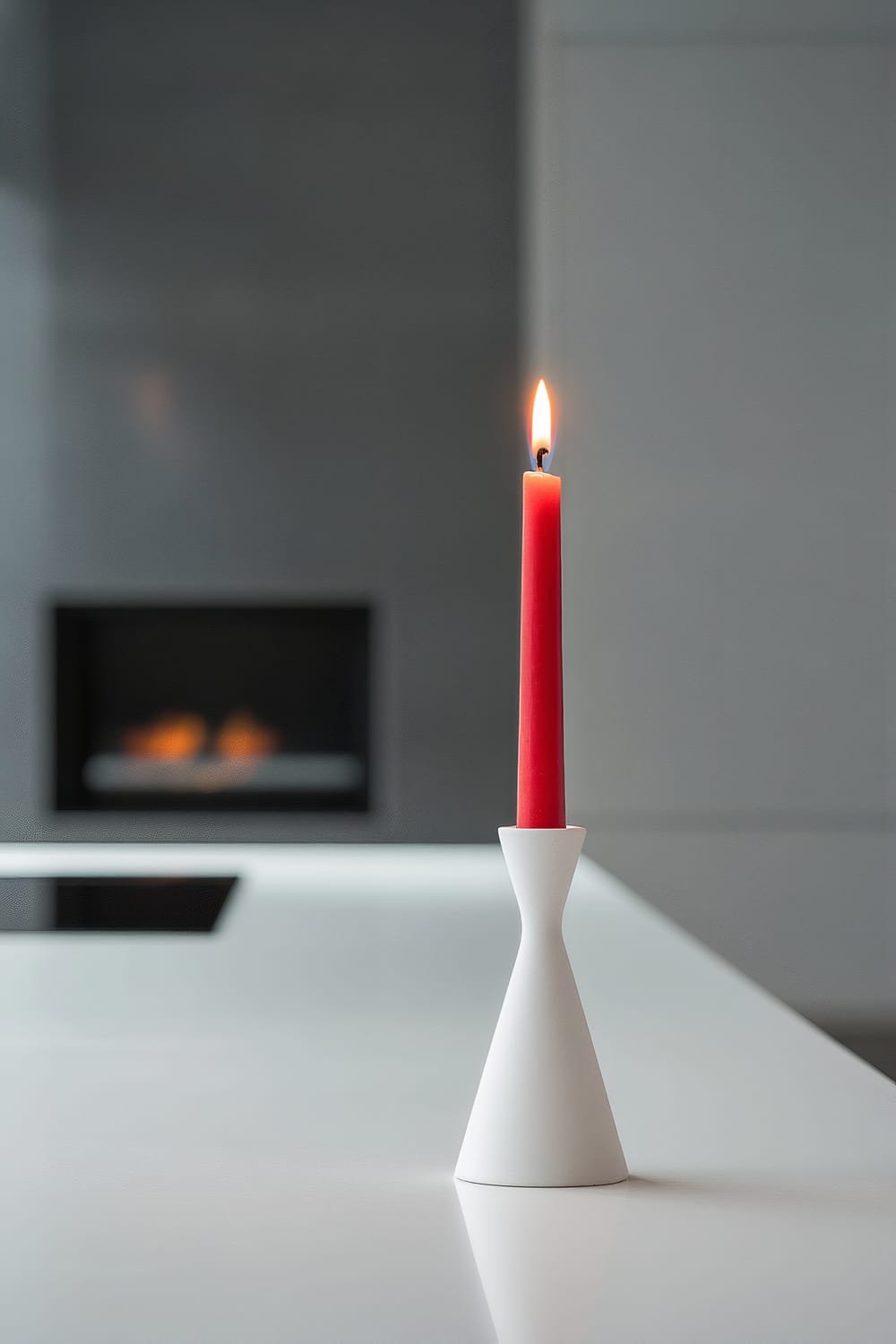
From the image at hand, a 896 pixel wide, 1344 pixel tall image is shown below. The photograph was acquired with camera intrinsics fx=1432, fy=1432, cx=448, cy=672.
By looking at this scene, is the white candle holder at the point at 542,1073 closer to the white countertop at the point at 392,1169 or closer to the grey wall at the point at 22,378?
the white countertop at the point at 392,1169

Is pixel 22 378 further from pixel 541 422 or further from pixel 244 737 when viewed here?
pixel 541 422

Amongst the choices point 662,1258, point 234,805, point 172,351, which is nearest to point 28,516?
point 172,351

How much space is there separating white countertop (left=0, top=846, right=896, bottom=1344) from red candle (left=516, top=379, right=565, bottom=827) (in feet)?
0.37

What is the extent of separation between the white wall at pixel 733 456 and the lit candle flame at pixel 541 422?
7.70 ft

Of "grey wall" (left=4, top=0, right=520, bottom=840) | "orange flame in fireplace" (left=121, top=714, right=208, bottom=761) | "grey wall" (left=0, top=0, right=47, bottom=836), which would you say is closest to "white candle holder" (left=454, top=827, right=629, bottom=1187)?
"grey wall" (left=4, top=0, right=520, bottom=840)

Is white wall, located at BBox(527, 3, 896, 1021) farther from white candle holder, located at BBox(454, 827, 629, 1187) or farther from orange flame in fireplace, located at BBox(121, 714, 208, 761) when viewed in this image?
white candle holder, located at BBox(454, 827, 629, 1187)

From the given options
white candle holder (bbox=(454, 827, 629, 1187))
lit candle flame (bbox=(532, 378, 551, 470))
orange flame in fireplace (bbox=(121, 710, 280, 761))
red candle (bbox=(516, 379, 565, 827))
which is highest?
lit candle flame (bbox=(532, 378, 551, 470))

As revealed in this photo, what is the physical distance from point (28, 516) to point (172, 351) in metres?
0.42

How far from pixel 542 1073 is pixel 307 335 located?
2.53 meters

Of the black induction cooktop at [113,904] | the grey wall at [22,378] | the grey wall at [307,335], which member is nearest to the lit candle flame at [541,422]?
the black induction cooktop at [113,904]

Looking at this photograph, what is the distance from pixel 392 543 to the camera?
278cm

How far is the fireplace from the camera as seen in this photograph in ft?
9.30

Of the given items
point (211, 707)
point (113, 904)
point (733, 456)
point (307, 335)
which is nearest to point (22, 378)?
point (307, 335)

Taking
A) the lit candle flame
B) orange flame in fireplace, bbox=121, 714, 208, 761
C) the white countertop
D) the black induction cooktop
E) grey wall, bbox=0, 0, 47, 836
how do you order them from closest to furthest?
the white countertop → the lit candle flame → the black induction cooktop → grey wall, bbox=0, 0, 47, 836 → orange flame in fireplace, bbox=121, 714, 208, 761
